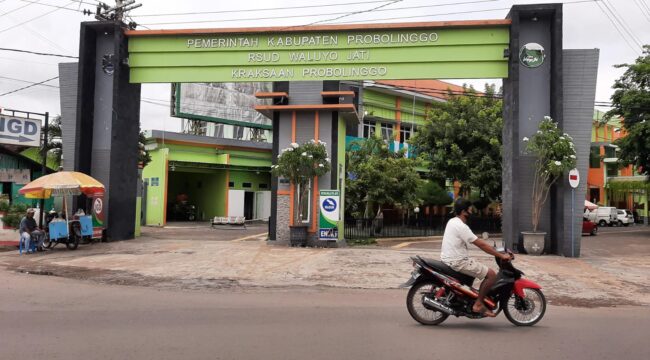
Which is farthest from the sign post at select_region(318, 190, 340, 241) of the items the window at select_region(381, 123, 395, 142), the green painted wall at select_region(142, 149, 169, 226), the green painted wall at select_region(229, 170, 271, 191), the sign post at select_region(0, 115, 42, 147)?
the window at select_region(381, 123, 395, 142)

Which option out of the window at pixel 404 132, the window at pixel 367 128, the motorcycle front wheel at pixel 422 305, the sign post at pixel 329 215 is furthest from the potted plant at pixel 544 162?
the window at pixel 404 132

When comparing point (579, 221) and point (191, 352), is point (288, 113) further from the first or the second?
point (191, 352)

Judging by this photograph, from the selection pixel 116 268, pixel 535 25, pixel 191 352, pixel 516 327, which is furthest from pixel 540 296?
pixel 535 25

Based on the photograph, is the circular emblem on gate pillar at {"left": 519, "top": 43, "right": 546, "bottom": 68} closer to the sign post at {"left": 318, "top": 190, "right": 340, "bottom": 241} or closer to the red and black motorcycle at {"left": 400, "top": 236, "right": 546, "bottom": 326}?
the sign post at {"left": 318, "top": 190, "right": 340, "bottom": 241}

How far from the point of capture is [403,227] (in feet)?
89.2

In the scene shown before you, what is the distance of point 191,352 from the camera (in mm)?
5727

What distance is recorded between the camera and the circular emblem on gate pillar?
16.6m

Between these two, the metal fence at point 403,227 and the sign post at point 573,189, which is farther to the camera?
the metal fence at point 403,227

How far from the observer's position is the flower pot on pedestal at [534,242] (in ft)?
52.3

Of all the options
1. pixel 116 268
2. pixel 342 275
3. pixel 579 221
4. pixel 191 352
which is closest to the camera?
pixel 191 352

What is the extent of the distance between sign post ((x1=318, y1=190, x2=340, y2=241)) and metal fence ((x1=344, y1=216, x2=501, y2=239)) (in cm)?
411

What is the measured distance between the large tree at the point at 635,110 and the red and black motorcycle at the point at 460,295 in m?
26.6

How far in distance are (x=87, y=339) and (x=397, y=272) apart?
24.9 feet

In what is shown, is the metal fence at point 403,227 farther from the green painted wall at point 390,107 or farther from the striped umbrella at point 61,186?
the green painted wall at point 390,107
